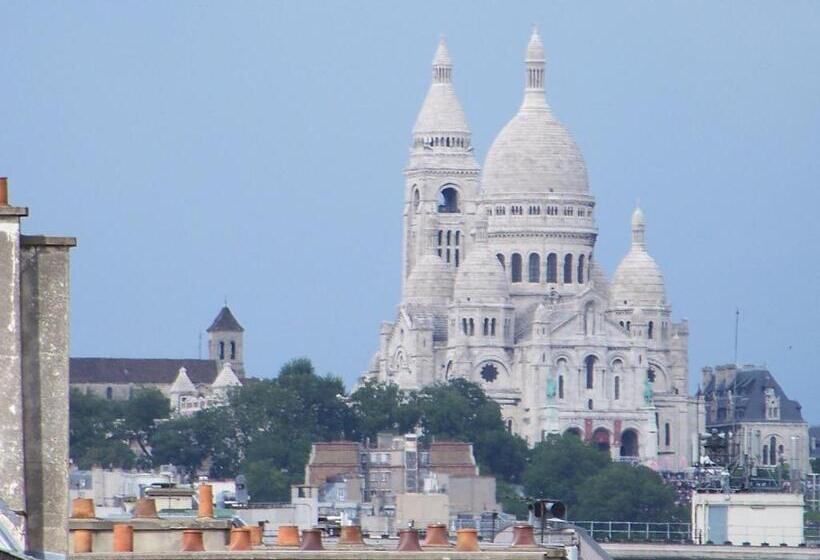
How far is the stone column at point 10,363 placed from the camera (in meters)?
22.0

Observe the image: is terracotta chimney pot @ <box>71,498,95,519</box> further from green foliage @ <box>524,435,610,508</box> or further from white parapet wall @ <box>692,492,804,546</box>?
green foliage @ <box>524,435,610,508</box>

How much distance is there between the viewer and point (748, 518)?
298ft

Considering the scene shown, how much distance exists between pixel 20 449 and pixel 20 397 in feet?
1.01

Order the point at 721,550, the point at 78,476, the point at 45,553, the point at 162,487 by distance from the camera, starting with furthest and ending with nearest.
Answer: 1. the point at 78,476
2. the point at 721,550
3. the point at 162,487
4. the point at 45,553

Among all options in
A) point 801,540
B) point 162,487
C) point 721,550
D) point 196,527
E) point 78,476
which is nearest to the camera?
point 196,527

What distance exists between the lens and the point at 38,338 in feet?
74.1

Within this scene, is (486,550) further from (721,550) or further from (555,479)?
(555,479)

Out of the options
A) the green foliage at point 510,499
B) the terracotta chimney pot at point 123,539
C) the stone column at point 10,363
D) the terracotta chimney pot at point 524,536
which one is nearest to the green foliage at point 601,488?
the green foliage at point 510,499

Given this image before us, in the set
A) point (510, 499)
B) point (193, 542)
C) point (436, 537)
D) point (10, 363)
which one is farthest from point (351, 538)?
point (510, 499)

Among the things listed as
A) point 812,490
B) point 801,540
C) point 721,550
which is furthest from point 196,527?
point 812,490

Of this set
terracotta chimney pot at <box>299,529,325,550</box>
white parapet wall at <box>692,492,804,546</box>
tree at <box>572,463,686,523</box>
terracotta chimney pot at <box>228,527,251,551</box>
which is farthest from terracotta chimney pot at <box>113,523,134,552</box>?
tree at <box>572,463,686,523</box>

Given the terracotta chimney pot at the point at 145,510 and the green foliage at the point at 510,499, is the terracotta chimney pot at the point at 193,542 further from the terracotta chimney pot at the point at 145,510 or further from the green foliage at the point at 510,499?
the green foliage at the point at 510,499

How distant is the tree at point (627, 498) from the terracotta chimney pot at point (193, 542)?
139 m

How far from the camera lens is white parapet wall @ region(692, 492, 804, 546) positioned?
88.9 meters
